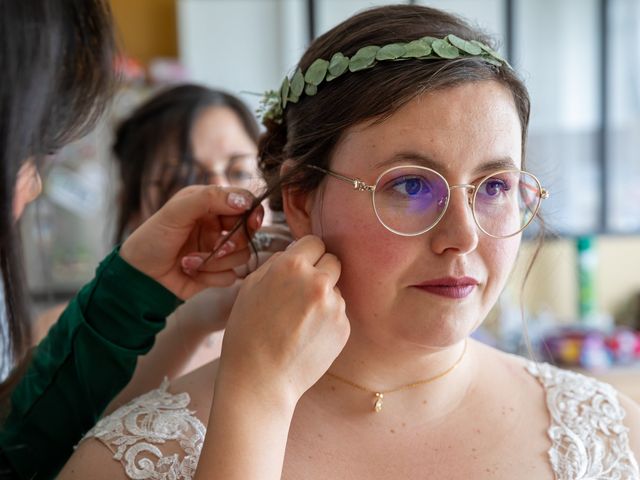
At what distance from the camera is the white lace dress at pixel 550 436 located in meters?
1.08

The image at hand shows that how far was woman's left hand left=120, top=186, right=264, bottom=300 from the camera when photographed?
1.25 m

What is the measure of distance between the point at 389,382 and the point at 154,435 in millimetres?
397

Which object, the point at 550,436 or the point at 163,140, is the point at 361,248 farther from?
the point at 163,140

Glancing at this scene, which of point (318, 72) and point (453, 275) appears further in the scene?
point (318, 72)

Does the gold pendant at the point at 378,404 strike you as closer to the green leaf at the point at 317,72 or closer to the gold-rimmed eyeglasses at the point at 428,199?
the gold-rimmed eyeglasses at the point at 428,199

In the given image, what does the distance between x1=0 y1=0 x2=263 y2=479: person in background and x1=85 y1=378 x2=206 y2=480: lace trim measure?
0.14 m

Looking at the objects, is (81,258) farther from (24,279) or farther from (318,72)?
(318,72)

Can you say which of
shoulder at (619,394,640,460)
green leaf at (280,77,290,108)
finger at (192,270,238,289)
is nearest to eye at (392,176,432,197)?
green leaf at (280,77,290,108)

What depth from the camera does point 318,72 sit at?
3.73 ft

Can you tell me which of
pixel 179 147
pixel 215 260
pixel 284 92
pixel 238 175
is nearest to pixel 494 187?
pixel 284 92

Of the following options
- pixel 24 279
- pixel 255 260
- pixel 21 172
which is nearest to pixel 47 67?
pixel 21 172

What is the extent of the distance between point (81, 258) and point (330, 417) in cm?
317

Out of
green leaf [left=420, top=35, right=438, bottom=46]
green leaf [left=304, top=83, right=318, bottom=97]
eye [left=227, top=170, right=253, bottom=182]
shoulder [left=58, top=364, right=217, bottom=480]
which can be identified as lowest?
shoulder [left=58, top=364, right=217, bottom=480]

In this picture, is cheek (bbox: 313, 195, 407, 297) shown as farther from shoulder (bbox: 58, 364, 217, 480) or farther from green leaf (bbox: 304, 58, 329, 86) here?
shoulder (bbox: 58, 364, 217, 480)
